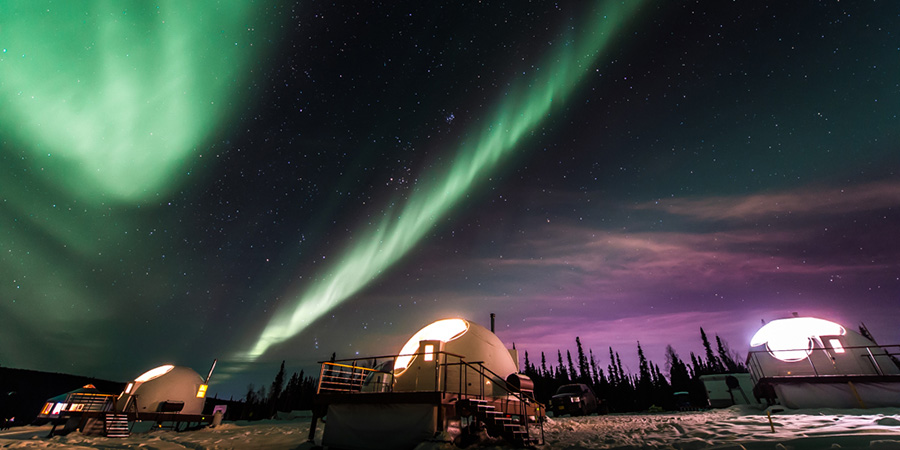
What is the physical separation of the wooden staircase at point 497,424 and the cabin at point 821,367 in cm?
1491

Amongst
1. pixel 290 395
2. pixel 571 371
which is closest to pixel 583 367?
pixel 571 371

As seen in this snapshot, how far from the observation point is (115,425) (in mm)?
17531

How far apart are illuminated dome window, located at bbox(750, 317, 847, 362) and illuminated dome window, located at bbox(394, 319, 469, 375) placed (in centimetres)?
1662

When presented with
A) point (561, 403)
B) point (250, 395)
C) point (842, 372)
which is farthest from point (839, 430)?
point (250, 395)

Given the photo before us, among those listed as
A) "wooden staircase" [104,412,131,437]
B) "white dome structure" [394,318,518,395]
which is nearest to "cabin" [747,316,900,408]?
"white dome structure" [394,318,518,395]

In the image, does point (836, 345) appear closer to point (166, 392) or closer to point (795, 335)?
→ point (795, 335)

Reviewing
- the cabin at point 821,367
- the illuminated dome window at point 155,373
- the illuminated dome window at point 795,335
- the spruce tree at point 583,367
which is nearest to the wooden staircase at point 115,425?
the illuminated dome window at point 155,373

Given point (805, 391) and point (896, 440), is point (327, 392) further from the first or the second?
point (805, 391)

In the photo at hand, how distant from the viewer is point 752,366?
64.4 ft

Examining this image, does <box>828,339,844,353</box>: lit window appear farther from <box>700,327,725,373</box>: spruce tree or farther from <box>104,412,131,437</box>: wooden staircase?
<box>700,327,725,373</box>: spruce tree

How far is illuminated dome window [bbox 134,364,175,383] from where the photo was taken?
24.7 metres

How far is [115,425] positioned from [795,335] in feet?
119

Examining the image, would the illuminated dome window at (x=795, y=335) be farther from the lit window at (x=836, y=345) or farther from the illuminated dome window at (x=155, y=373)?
the illuminated dome window at (x=155, y=373)

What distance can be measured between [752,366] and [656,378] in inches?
2797
